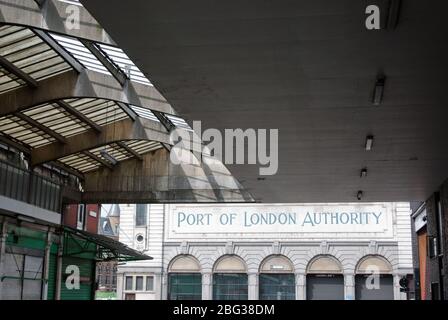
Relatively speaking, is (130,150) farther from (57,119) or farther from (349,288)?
(349,288)

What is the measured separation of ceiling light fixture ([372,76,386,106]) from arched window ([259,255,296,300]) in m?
34.7

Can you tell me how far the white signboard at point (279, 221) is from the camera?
1785 inches

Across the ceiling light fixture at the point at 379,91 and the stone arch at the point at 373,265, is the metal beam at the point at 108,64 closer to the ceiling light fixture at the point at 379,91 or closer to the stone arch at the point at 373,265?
the ceiling light fixture at the point at 379,91

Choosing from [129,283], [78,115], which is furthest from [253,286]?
[78,115]

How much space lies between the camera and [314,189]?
20.2 meters

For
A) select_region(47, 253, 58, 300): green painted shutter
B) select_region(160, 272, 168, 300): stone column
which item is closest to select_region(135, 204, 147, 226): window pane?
select_region(160, 272, 168, 300): stone column

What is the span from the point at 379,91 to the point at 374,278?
119 feet

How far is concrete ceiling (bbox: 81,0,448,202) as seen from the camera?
7.47m

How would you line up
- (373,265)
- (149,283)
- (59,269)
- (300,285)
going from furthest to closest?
(149,283), (373,265), (300,285), (59,269)

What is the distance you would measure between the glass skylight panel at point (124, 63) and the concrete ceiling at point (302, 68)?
4.75m

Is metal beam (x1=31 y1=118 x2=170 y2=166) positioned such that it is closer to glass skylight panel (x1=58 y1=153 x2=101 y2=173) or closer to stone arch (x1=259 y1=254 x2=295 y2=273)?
glass skylight panel (x1=58 y1=153 x2=101 y2=173)

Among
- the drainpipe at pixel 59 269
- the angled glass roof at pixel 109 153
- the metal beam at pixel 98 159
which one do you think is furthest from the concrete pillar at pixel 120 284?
the metal beam at pixel 98 159

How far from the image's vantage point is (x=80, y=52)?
17281mm
